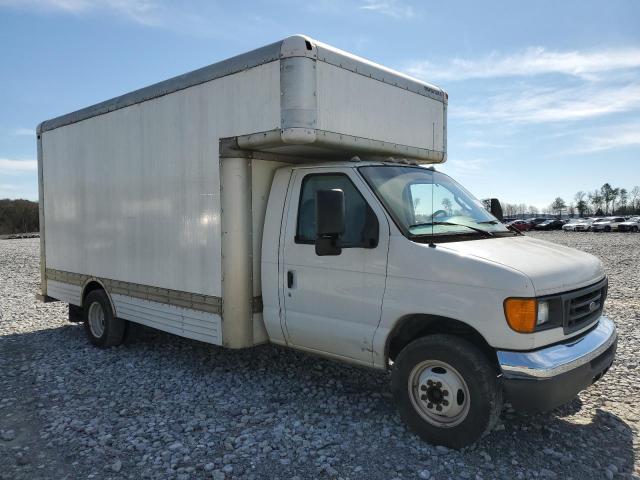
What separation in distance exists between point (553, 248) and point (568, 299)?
80cm

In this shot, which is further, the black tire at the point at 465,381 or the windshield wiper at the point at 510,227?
the windshield wiper at the point at 510,227

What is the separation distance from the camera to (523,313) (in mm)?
3525

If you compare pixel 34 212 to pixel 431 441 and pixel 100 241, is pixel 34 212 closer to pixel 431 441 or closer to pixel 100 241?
pixel 100 241

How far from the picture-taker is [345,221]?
454cm

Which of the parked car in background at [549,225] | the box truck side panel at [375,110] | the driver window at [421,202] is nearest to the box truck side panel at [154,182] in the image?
the box truck side panel at [375,110]

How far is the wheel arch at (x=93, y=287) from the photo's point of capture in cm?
685

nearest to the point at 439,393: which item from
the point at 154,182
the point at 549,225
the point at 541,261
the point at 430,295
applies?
the point at 430,295

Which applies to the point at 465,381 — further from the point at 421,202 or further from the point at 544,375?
the point at 421,202

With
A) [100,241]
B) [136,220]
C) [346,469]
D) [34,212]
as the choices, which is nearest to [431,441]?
[346,469]

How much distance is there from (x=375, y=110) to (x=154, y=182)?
278 cm

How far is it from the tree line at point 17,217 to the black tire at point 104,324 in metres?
68.5

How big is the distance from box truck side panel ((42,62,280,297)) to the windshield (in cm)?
118

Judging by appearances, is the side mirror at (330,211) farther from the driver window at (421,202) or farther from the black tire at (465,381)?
the black tire at (465,381)

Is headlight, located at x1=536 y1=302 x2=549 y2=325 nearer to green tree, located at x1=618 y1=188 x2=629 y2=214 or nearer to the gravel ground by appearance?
the gravel ground
